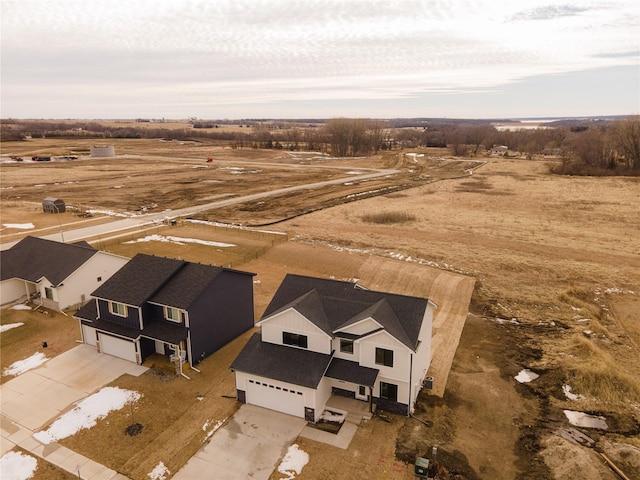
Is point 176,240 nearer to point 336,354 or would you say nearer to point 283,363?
point 283,363

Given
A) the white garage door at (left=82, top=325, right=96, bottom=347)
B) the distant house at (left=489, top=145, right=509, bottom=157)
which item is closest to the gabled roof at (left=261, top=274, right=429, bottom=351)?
the white garage door at (left=82, top=325, right=96, bottom=347)

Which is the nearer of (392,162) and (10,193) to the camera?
(10,193)

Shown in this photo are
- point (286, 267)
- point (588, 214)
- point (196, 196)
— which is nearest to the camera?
point (286, 267)

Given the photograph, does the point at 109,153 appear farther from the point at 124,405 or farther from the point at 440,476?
the point at 440,476

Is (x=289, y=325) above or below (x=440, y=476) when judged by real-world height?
above

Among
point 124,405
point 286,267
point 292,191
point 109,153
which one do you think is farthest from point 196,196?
point 109,153

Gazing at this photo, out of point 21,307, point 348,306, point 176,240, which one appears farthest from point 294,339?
point 176,240

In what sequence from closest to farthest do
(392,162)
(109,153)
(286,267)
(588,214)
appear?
1. (286,267)
2. (588,214)
3. (392,162)
4. (109,153)
